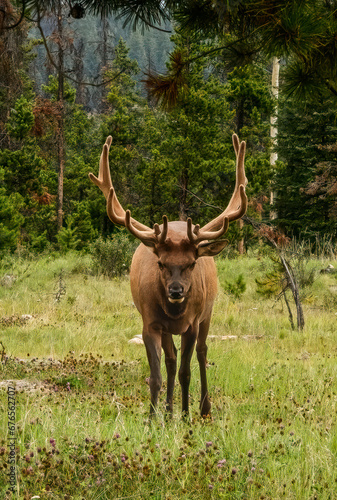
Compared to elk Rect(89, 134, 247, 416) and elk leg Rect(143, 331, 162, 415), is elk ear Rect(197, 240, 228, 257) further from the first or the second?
elk leg Rect(143, 331, 162, 415)

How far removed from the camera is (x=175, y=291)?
4.27 metres

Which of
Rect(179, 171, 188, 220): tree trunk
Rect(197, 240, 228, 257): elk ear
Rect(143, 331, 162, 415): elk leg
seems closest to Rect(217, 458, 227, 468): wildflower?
Rect(143, 331, 162, 415): elk leg

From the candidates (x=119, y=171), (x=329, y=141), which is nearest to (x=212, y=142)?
(x=329, y=141)

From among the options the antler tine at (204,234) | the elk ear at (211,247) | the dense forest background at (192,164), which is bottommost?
the elk ear at (211,247)

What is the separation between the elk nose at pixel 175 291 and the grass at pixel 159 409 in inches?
34.7

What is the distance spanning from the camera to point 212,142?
21469 millimetres

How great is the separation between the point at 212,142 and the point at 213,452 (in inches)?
744

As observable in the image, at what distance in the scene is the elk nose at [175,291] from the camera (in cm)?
428

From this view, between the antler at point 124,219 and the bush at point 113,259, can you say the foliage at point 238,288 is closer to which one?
the bush at point 113,259

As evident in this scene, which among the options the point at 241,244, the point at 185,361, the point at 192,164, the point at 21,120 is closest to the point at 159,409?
the point at 185,361

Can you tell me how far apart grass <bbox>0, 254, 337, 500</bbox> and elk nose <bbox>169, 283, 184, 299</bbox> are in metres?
0.88

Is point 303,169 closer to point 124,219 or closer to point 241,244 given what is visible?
point 241,244

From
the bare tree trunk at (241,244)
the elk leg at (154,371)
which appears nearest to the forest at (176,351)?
the elk leg at (154,371)

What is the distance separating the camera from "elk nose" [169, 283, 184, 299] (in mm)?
4277
